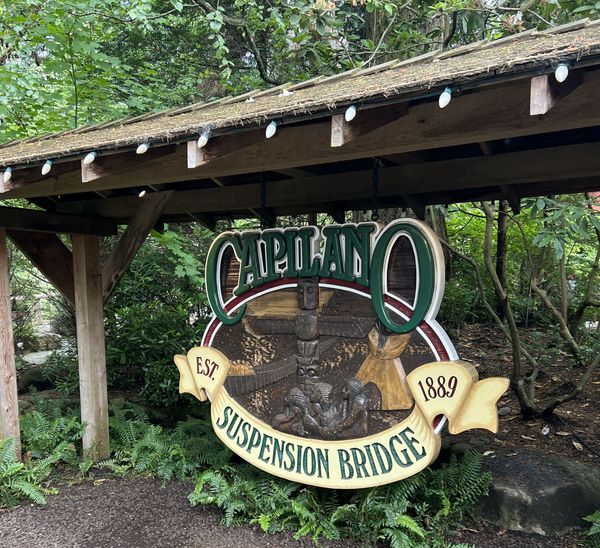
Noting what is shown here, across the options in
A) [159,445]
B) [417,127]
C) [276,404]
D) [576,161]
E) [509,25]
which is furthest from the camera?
[509,25]

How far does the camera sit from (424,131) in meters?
2.07

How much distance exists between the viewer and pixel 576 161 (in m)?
2.53

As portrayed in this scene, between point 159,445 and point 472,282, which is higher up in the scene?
point 472,282

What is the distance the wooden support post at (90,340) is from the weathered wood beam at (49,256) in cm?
27

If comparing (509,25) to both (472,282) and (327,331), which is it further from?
(472,282)

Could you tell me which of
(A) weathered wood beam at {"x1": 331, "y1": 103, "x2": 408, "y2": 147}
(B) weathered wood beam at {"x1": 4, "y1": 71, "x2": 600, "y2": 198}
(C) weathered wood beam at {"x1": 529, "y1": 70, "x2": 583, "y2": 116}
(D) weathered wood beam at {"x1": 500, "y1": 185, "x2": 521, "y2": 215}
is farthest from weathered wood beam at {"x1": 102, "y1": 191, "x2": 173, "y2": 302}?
(C) weathered wood beam at {"x1": 529, "y1": 70, "x2": 583, "y2": 116}

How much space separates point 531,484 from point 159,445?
8.74ft

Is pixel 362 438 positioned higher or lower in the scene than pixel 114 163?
lower

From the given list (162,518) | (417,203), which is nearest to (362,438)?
(162,518)

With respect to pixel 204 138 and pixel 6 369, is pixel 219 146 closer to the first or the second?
pixel 204 138

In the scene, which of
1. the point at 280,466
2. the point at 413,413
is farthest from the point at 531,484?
the point at 280,466

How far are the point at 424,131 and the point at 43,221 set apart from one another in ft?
10.1

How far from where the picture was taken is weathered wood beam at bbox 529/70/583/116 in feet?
5.19

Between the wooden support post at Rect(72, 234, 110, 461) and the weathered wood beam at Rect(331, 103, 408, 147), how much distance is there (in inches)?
112
